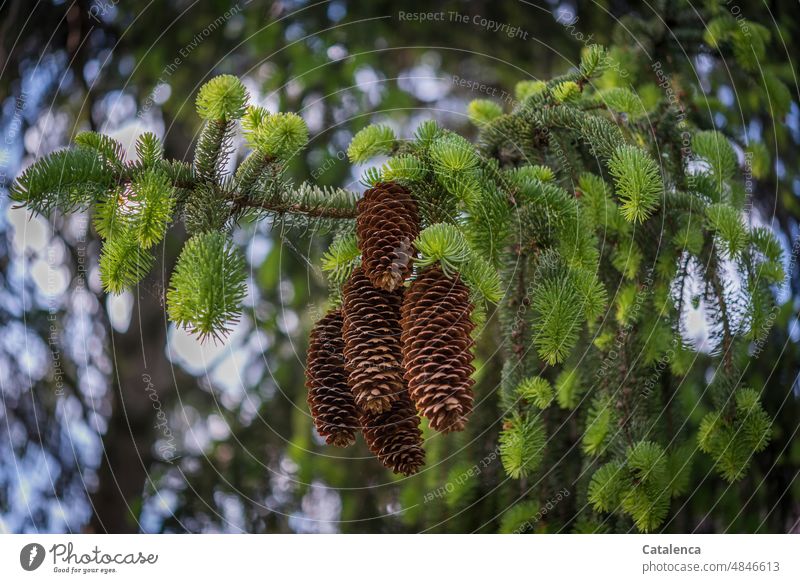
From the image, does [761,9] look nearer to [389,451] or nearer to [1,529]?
[389,451]

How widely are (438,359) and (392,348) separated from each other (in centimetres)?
5

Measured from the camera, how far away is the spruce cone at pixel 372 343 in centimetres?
47

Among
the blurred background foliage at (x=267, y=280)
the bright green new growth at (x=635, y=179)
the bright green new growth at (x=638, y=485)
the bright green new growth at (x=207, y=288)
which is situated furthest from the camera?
the blurred background foliage at (x=267, y=280)

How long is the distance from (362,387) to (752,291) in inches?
19.2

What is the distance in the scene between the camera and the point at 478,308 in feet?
1.93

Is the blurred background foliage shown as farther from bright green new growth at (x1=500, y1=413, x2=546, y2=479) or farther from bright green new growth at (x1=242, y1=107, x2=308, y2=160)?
bright green new growth at (x1=242, y1=107, x2=308, y2=160)

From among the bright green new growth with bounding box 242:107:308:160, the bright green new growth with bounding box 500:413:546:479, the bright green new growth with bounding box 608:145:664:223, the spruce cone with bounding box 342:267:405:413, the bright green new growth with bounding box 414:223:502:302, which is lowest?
the bright green new growth with bounding box 500:413:546:479

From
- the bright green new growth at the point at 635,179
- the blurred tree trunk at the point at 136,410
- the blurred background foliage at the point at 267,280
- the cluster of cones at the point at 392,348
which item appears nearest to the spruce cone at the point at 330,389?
the cluster of cones at the point at 392,348

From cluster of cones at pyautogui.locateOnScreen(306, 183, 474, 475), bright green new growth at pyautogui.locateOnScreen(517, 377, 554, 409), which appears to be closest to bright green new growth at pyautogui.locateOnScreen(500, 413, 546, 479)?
bright green new growth at pyautogui.locateOnScreen(517, 377, 554, 409)
